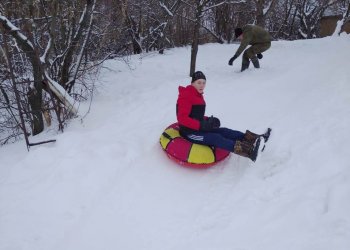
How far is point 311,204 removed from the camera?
3.22m

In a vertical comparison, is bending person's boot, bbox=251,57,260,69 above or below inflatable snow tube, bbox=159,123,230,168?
above

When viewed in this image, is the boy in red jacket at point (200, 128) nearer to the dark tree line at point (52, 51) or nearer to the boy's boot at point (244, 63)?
the dark tree line at point (52, 51)

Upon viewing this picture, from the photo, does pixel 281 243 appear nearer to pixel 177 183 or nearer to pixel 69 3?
pixel 177 183

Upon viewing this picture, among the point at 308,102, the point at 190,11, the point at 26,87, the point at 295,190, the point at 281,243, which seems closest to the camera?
the point at 281,243

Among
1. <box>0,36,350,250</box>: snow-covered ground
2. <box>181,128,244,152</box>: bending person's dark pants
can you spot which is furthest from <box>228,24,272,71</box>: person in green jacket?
<box>181,128,244,152</box>: bending person's dark pants

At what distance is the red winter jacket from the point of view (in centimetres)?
448

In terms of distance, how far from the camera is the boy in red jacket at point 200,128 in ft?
14.3

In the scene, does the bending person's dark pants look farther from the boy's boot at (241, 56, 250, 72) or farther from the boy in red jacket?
the boy's boot at (241, 56, 250, 72)

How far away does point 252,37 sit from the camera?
343 inches

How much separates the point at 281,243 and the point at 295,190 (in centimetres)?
81

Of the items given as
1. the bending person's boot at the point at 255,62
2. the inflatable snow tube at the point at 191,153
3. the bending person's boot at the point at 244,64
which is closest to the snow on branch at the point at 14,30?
the inflatable snow tube at the point at 191,153

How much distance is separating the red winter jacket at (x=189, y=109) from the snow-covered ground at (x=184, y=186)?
548mm

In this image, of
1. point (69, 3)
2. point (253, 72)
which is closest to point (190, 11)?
point (253, 72)

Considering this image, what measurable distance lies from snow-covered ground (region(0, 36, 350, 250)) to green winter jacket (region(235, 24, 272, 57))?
2.26m
